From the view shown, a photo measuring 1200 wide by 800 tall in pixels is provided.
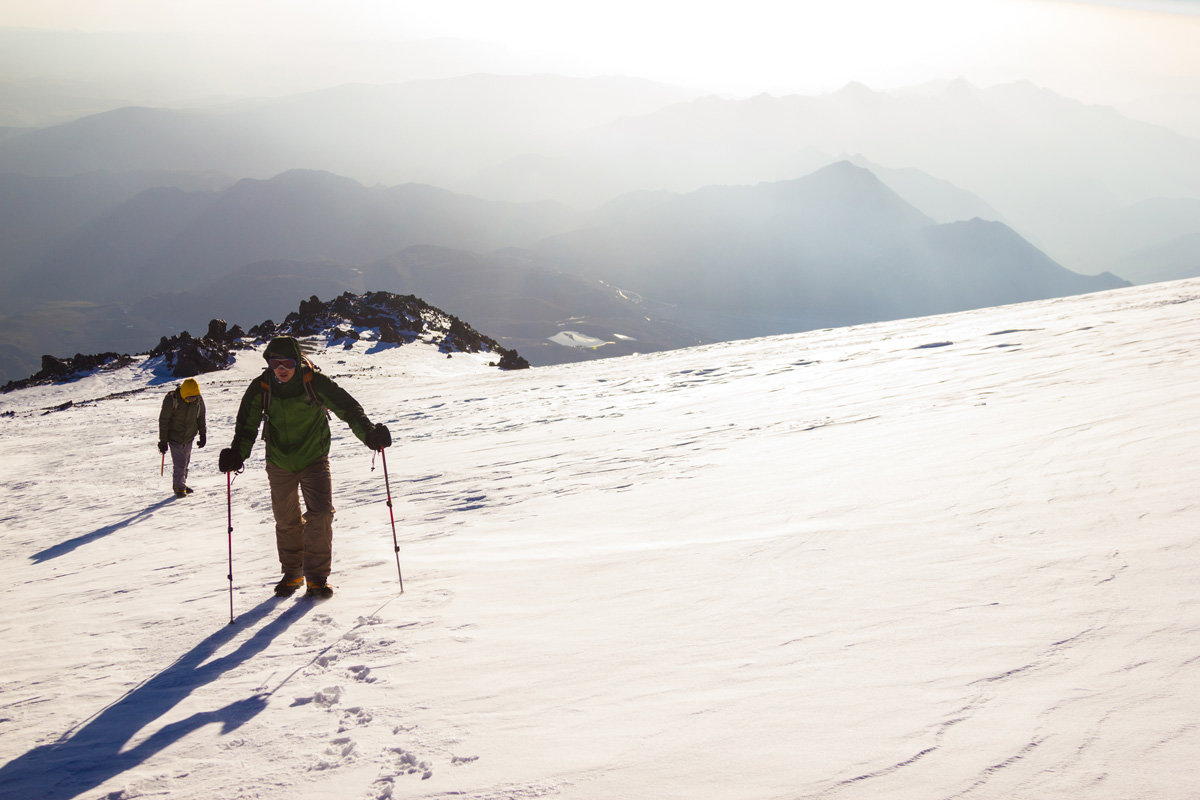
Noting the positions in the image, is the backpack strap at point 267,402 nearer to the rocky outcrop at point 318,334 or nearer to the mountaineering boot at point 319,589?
the mountaineering boot at point 319,589

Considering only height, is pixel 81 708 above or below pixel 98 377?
below

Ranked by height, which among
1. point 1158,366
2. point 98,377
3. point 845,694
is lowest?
point 845,694

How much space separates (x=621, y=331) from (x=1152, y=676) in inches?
5769

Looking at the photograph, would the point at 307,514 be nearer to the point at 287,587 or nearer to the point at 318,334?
→ the point at 287,587

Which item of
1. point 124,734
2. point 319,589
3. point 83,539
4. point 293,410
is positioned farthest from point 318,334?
point 124,734

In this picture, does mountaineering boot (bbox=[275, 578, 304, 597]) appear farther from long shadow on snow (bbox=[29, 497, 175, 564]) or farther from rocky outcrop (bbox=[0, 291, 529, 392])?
rocky outcrop (bbox=[0, 291, 529, 392])

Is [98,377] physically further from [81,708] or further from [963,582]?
[963,582]

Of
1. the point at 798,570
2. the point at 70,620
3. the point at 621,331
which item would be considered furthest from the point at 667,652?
the point at 621,331

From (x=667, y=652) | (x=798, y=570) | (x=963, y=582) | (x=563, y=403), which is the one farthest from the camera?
(x=563, y=403)

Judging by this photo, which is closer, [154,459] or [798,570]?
[798,570]

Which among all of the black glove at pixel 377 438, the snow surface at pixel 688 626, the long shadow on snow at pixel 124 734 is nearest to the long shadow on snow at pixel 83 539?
the snow surface at pixel 688 626

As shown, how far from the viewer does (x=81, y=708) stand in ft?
12.3

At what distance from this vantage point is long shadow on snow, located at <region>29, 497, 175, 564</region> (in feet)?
24.5

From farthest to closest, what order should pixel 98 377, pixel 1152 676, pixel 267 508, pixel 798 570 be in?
1. pixel 98 377
2. pixel 267 508
3. pixel 798 570
4. pixel 1152 676
